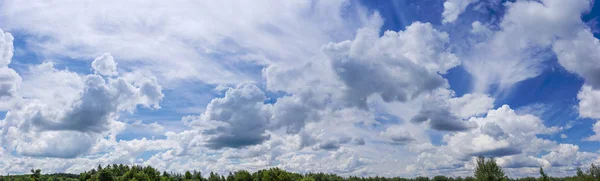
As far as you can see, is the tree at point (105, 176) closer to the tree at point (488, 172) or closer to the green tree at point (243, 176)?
the green tree at point (243, 176)

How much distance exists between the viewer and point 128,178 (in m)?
161

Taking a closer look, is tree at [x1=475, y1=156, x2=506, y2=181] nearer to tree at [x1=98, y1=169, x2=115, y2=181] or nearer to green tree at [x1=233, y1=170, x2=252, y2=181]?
green tree at [x1=233, y1=170, x2=252, y2=181]

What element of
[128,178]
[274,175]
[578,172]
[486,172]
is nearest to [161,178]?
[128,178]

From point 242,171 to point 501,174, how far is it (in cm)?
12013

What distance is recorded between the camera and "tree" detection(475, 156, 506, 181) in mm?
96750

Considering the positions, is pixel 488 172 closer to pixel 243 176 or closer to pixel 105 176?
pixel 243 176

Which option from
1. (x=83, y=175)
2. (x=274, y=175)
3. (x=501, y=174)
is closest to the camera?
A: (x=501, y=174)

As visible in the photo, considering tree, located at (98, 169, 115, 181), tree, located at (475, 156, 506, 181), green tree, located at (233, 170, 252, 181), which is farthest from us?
green tree, located at (233, 170, 252, 181)

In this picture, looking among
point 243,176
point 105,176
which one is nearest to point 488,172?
point 243,176

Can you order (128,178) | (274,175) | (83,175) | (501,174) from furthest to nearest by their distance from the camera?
(83,175) → (128,178) → (274,175) → (501,174)

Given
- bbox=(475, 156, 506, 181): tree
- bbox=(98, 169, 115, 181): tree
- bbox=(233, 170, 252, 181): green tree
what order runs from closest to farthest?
bbox=(475, 156, 506, 181): tree < bbox=(98, 169, 115, 181): tree < bbox=(233, 170, 252, 181): green tree

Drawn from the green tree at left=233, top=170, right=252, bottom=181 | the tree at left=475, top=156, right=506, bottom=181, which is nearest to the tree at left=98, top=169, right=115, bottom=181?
the green tree at left=233, top=170, right=252, bottom=181

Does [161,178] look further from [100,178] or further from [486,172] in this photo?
[486,172]

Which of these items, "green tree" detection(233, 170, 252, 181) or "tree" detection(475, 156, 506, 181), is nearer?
"tree" detection(475, 156, 506, 181)
